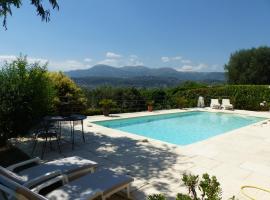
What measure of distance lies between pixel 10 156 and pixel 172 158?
401cm

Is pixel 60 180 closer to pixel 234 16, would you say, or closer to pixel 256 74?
pixel 234 16

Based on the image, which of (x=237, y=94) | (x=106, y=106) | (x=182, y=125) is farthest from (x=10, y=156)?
(x=237, y=94)

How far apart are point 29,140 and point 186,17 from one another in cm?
1916

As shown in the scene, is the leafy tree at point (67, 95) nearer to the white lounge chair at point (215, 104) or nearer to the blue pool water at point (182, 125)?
the blue pool water at point (182, 125)

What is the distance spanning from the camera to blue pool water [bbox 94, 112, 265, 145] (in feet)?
35.9

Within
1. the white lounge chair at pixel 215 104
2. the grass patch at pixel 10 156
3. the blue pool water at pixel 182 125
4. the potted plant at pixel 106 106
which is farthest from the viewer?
the white lounge chair at pixel 215 104

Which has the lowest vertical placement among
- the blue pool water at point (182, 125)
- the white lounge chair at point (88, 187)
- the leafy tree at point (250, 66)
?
the blue pool water at point (182, 125)

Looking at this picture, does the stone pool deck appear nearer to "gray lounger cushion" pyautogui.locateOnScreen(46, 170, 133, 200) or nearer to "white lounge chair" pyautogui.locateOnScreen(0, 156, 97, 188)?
"gray lounger cushion" pyautogui.locateOnScreen(46, 170, 133, 200)

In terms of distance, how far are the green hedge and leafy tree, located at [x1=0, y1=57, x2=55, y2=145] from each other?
14.7 metres

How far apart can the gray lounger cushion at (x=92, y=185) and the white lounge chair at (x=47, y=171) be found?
30cm

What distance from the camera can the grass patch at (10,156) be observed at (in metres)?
5.60

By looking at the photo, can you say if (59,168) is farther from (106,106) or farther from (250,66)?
(250,66)

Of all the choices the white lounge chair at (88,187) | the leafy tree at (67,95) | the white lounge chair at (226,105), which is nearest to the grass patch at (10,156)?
the white lounge chair at (88,187)

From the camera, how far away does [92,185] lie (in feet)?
11.1
